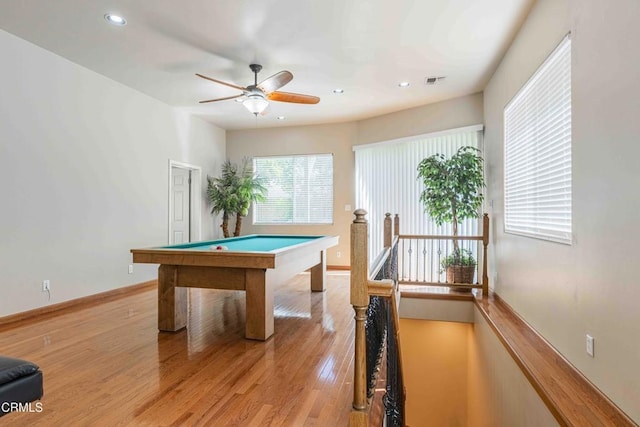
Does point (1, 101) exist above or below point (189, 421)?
above

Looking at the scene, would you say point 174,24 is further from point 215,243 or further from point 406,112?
point 406,112

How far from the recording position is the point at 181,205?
21.3ft

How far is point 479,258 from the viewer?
5172mm

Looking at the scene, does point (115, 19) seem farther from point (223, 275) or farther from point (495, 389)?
point (495, 389)

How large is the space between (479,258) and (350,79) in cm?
321

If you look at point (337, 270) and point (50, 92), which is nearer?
point (50, 92)

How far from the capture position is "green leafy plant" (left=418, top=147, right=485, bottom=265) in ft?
14.8

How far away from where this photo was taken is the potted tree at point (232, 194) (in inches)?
265

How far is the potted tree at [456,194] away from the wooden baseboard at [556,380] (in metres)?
1.17

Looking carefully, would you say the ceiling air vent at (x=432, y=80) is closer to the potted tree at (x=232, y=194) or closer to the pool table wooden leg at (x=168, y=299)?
the potted tree at (x=232, y=194)

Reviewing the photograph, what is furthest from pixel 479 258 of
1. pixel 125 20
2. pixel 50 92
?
pixel 50 92

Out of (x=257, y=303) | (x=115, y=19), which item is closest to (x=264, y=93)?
(x=115, y=19)

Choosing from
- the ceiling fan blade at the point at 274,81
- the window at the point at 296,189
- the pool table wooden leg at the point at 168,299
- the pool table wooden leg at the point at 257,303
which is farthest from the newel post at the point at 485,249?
the pool table wooden leg at the point at 168,299

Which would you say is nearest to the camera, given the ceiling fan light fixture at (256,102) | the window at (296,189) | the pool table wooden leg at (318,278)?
the ceiling fan light fixture at (256,102)
